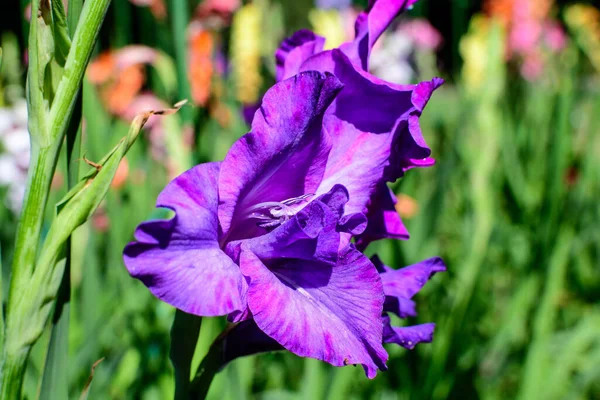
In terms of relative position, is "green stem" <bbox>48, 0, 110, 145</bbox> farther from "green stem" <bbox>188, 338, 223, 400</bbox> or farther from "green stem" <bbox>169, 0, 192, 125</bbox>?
"green stem" <bbox>169, 0, 192, 125</bbox>

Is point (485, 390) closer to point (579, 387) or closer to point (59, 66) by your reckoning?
point (579, 387)

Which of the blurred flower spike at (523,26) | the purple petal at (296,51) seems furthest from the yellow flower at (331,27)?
the purple petal at (296,51)

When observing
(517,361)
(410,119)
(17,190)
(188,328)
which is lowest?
(517,361)

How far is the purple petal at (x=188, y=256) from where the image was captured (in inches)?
12.0

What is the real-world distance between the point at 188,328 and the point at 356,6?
8.12ft

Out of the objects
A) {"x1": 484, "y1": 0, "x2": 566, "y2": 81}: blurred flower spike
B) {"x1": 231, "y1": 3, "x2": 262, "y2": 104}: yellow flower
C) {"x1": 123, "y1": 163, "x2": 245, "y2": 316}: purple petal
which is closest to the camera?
{"x1": 123, "y1": 163, "x2": 245, "y2": 316}: purple petal

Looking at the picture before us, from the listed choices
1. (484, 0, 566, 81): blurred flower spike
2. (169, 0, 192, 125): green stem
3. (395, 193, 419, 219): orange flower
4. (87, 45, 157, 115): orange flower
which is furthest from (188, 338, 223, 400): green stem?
(484, 0, 566, 81): blurred flower spike

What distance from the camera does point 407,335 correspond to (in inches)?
16.6

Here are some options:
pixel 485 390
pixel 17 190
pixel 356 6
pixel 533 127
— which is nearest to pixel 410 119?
pixel 485 390

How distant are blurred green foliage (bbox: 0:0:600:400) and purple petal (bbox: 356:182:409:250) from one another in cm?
29

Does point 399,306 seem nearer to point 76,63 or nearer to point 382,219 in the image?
point 382,219

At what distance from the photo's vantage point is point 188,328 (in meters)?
0.35

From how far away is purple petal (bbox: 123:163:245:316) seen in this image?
12.0 inches

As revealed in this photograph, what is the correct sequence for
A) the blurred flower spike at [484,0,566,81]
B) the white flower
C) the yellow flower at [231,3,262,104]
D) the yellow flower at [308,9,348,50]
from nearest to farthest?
1. the white flower
2. the yellow flower at [308,9,348,50]
3. the yellow flower at [231,3,262,104]
4. the blurred flower spike at [484,0,566,81]
